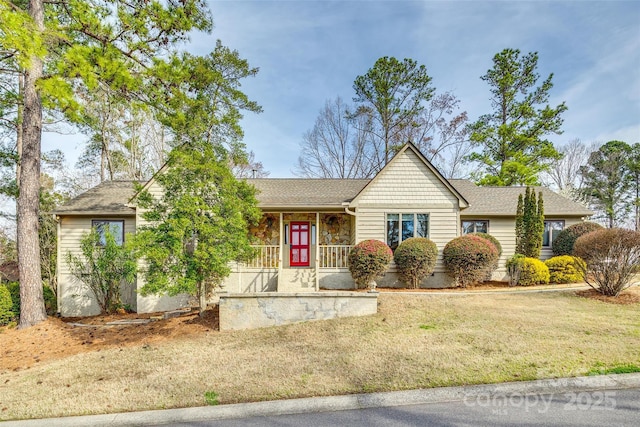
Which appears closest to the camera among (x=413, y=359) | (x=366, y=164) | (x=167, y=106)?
(x=413, y=359)

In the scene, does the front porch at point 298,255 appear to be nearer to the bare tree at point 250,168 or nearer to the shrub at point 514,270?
the shrub at point 514,270

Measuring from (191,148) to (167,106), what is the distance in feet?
8.14

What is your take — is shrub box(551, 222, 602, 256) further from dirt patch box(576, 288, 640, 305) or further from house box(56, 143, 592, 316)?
dirt patch box(576, 288, 640, 305)

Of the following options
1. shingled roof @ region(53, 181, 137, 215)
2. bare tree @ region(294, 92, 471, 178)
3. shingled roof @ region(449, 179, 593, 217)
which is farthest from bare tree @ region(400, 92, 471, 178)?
shingled roof @ region(53, 181, 137, 215)

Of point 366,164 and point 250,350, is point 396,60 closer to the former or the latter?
point 366,164

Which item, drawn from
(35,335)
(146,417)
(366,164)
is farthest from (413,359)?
(366,164)

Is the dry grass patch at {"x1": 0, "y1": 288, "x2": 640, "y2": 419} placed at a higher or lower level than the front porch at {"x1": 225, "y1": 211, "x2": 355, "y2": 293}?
lower

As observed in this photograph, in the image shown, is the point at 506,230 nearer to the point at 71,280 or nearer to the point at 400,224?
the point at 400,224

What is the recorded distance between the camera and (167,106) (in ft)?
31.1

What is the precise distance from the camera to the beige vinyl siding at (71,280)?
1248 centimetres

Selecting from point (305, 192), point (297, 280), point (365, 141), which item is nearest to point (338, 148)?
point (365, 141)

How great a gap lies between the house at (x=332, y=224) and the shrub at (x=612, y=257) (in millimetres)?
3976

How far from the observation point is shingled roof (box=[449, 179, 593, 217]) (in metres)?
13.5

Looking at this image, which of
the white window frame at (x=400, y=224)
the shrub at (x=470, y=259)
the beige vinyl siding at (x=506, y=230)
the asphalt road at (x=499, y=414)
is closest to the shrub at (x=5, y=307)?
the asphalt road at (x=499, y=414)
